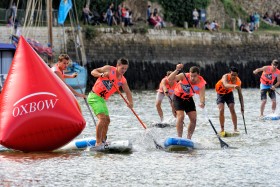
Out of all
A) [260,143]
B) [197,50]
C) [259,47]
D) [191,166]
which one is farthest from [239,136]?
[259,47]

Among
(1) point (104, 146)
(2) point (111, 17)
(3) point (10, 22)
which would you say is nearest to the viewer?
(1) point (104, 146)

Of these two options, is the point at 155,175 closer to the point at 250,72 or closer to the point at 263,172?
the point at 263,172

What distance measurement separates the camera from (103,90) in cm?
1983

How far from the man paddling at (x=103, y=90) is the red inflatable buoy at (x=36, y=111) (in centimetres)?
38

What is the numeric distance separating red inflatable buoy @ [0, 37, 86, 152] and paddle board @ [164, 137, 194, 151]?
1.83 metres

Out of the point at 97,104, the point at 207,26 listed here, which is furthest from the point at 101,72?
the point at 207,26

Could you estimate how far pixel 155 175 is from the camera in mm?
17156

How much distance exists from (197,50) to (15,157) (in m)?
43.3

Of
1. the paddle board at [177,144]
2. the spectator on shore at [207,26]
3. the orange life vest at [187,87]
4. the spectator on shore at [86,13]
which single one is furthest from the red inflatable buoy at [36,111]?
the spectator on shore at [207,26]

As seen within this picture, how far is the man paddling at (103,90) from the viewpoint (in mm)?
19672

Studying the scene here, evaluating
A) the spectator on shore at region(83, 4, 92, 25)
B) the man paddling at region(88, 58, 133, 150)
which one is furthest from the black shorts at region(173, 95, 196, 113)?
the spectator on shore at region(83, 4, 92, 25)

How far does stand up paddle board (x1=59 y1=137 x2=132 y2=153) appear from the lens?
1998 cm

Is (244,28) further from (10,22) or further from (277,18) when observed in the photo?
(10,22)

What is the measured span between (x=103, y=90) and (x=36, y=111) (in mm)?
1396
